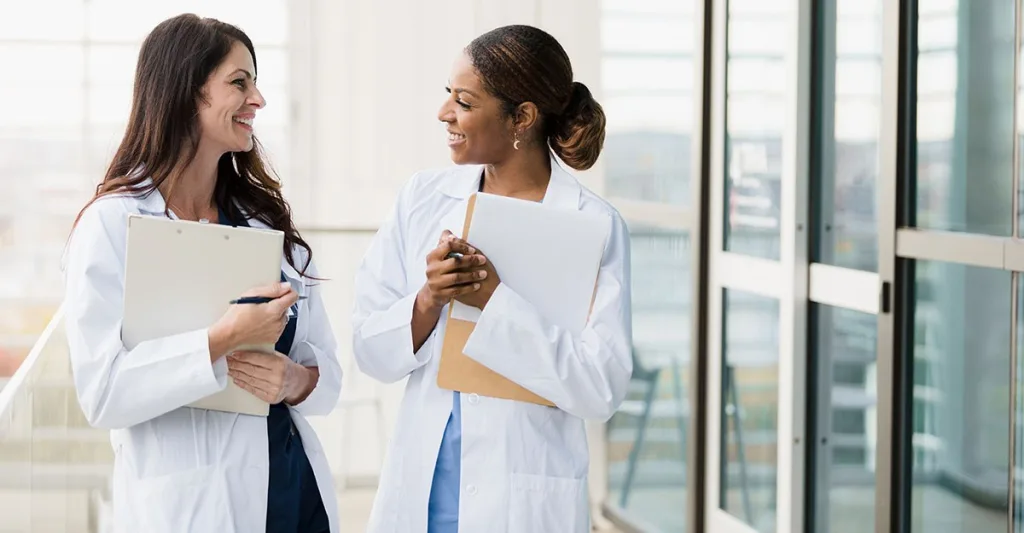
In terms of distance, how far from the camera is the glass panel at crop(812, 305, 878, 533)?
2670 millimetres

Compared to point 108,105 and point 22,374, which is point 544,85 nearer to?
point 22,374

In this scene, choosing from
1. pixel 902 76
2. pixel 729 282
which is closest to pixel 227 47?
pixel 902 76

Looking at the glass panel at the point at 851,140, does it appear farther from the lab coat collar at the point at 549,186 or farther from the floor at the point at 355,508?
the floor at the point at 355,508

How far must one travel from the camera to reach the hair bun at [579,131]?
5.52 ft

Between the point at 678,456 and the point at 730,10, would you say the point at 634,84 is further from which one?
the point at 678,456

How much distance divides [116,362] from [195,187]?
296 mm

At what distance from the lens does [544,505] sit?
162cm

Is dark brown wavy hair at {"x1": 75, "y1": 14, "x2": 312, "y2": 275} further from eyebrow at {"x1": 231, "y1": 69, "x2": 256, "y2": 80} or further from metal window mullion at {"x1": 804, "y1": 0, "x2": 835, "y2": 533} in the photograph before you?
metal window mullion at {"x1": 804, "y1": 0, "x2": 835, "y2": 533}

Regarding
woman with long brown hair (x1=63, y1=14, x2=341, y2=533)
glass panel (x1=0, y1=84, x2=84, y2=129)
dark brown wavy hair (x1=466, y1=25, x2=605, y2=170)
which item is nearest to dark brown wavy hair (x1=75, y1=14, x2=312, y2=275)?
woman with long brown hair (x1=63, y1=14, x2=341, y2=533)

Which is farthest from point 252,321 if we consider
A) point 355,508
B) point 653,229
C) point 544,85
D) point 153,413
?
point 355,508

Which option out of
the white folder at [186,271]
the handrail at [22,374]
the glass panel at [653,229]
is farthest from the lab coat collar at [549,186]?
the glass panel at [653,229]

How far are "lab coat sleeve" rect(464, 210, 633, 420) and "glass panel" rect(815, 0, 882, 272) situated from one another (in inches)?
47.5

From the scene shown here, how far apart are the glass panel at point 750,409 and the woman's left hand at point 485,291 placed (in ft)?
5.40

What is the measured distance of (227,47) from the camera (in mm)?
1590
